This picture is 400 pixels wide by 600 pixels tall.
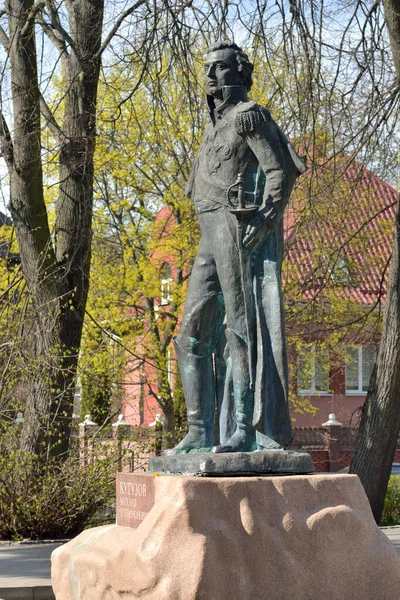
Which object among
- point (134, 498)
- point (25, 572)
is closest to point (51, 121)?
point (25, 572)

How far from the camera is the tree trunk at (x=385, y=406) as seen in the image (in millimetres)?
13859

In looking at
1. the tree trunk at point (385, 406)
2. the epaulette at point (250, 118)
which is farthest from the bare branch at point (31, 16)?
the epaulette at point (250, 118)

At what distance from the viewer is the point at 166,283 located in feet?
77.8

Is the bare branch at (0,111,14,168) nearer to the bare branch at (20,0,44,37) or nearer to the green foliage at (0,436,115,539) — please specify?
the bare branch at (20,0,44,37)

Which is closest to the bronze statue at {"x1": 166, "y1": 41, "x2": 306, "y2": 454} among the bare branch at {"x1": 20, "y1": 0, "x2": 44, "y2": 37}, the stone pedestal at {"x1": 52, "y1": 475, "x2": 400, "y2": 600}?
the stone pedestal at {"x1": 52, "y1": 475, "x2": 400, "y2": 600}

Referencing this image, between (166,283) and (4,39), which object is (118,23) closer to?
(4,39)

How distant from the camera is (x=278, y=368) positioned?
7281 mm

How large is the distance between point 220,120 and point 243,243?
3.16ft

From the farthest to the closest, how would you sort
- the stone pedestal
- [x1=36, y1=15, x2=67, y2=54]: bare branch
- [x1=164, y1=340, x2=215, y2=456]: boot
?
1. [x1=36, y1=15, x2=67, y2=54]: bare branch
2. [x1=164, y1=340, x2=215, y2=456]: boot
3. the stone pedestal

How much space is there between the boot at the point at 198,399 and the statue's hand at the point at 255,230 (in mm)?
849

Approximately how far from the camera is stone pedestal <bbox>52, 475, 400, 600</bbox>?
20.7 feet

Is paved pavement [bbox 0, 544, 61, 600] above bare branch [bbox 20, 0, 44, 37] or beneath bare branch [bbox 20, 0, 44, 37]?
beneath

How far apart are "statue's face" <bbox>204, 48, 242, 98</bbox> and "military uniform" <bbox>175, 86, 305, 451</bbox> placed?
0.06 m

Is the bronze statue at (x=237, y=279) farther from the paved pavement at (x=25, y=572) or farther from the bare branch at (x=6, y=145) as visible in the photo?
the bare branch at (x=6, y=145)
